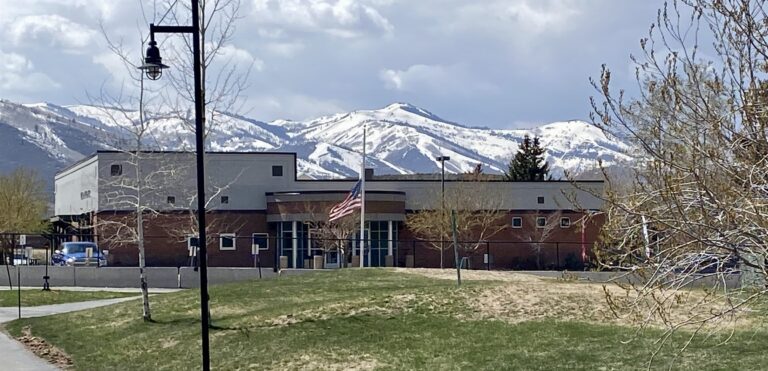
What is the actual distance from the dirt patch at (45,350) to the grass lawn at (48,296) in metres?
9.68

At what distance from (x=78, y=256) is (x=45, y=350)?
31120 mm

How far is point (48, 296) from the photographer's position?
34688 mm

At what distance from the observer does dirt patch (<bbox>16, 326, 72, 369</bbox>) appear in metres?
18.6

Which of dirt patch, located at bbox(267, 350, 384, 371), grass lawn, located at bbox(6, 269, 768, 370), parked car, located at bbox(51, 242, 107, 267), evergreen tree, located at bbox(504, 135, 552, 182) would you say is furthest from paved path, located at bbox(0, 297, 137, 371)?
evergreen tree, located at bbox(504, 135, 552, 182)

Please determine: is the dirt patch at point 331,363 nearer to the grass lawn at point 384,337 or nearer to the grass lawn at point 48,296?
the grass lawn at point 384,337

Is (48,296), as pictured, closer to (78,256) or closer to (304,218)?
(78,256)

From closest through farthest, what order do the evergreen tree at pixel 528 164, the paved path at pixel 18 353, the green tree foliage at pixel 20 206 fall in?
1. the paved path at pixel 18 353
2. the green tree foliage at pixel 20 206
3. the evergreen tree at pixel 528 164

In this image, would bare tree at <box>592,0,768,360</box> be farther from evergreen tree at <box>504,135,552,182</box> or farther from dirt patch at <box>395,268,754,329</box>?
evergreen tree at <box>504,135,552,182</box>

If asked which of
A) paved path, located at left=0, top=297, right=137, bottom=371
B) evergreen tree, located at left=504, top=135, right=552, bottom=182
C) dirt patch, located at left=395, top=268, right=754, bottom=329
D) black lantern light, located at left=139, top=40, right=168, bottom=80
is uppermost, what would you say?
evergreen tree, located at left=504, top=135, right=552, bottom=182

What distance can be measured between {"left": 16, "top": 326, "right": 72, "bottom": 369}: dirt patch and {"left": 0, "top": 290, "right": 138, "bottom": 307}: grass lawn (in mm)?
9682

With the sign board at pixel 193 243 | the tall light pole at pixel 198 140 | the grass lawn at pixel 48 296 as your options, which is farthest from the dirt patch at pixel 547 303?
the sign board at pixel 193 243

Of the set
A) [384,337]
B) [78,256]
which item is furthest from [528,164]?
[384,337]

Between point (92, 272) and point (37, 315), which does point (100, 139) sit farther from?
point (92, 272)

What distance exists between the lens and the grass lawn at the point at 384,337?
14.0m
